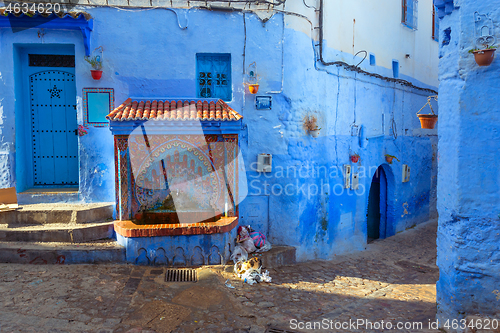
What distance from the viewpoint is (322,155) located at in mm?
9289

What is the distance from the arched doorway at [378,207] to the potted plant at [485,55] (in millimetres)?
7813

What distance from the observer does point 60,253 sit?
6.79m

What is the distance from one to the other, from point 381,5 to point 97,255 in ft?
33.2

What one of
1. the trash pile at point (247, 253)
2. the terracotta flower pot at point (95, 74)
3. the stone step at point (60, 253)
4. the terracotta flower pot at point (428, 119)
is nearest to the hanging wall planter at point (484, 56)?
the terracotta flower pot at point (428, 119)

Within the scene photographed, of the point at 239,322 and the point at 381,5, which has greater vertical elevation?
the point at 381,5

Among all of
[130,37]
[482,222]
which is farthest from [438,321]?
[130,37]

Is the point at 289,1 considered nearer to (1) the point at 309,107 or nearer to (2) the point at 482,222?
(1) the point at 309,107

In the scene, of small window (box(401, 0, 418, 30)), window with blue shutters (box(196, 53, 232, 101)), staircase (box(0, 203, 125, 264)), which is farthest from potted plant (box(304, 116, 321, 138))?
small window (box(401, 0, 418, 30))

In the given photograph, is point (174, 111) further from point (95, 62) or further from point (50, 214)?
point (50, 214)

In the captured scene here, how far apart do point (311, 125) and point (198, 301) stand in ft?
15.7

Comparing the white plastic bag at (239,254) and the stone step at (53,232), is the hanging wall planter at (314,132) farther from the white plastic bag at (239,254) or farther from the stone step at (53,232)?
the stone step at (53,232)

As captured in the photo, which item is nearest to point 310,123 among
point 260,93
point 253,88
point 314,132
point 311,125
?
point 311,125

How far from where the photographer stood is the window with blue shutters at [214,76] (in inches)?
334

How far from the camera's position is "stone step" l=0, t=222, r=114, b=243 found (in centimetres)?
705
